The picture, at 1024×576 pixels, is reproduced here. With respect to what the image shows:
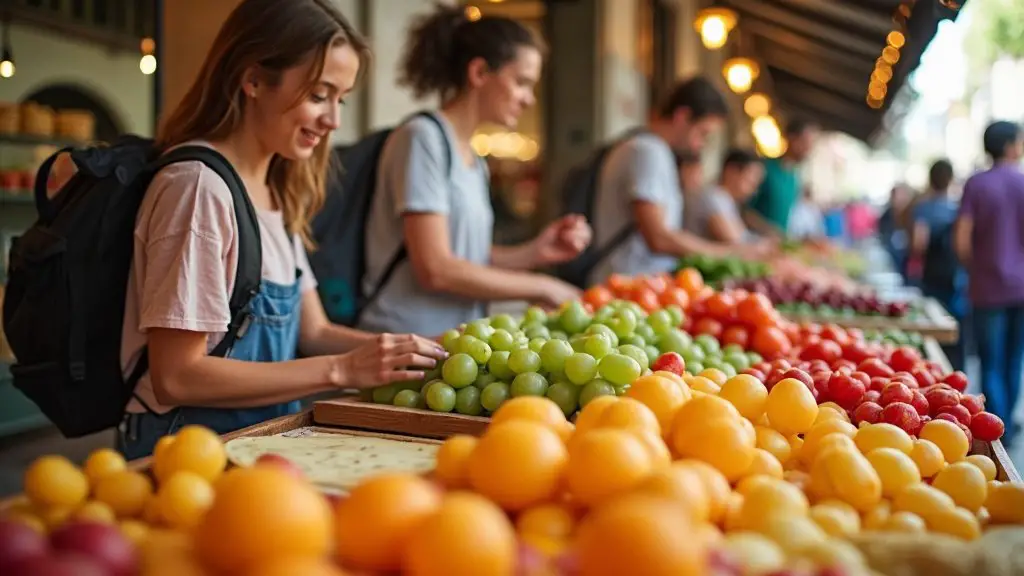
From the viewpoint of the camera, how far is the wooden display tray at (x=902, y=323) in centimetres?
410

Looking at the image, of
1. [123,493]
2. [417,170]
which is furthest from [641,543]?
[417,170]

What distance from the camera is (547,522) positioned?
3.91 feet

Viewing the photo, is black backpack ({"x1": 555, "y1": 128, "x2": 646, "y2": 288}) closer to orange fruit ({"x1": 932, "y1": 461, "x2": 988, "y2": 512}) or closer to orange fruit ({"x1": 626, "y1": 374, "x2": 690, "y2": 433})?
orange fruit ({"x1": 626, "y1": 374, "x2": 690, "y2": 433})

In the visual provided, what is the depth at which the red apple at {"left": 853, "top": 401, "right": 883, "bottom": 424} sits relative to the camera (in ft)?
6.41

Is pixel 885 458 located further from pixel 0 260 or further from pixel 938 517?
pixel 0 260

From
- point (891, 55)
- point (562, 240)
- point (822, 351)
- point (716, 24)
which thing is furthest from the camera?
point (716, 24)

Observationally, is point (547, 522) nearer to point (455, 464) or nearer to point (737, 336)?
point (455, 464)

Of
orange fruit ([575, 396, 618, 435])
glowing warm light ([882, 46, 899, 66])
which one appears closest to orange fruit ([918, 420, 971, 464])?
orange fruit ([575, 396, 618, 435])

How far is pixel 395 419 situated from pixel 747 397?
745 millimetres

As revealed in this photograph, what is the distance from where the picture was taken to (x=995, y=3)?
2133cm

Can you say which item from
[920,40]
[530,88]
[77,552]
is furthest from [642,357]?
[920,40]

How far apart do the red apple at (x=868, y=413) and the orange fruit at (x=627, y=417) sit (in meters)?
0.71

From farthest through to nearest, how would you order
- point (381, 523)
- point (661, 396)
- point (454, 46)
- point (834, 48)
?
point (834, 48)
point (454, 46)
point (661, 396)
point (381, 523)

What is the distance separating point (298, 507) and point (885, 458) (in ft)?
3.27
